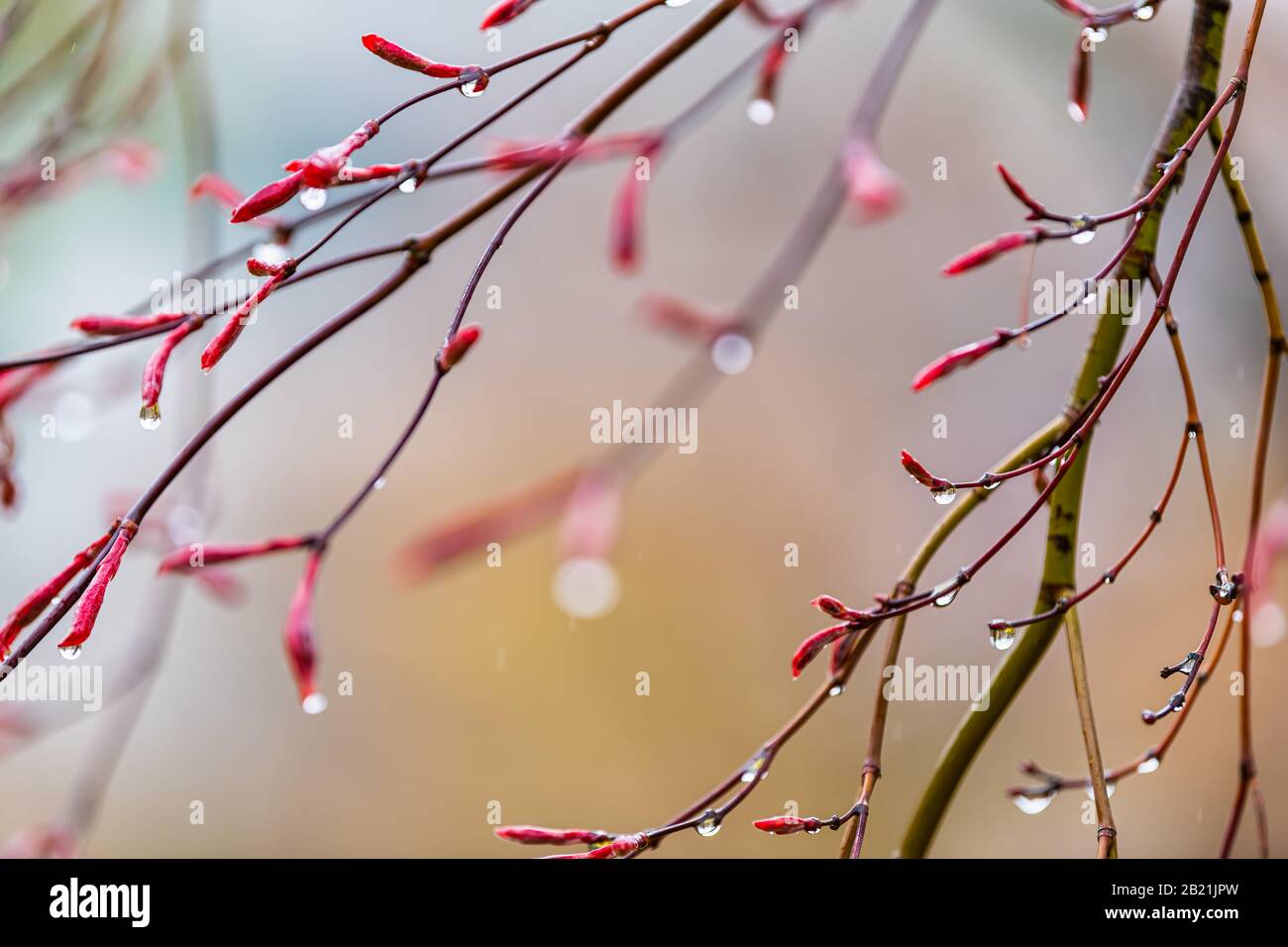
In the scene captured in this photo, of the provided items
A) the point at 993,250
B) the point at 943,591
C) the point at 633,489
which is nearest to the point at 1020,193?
the point at 993,250

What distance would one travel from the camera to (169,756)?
4.21 feet

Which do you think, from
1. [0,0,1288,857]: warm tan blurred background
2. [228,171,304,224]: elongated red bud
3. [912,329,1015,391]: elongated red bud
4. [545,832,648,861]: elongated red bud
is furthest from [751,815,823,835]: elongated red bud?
[0,0,1288,857]: warm tan blurred background

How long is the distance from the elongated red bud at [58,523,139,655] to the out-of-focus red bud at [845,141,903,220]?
0.24 meters

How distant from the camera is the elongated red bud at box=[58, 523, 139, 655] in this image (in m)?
0.28

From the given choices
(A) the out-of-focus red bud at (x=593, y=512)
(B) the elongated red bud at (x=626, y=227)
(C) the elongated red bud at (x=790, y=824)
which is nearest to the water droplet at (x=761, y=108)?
(B) the elongated red bud at (x=626, y=227)

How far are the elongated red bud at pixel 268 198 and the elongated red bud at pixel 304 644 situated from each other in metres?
0.11

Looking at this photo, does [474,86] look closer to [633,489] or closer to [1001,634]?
[1001,634]

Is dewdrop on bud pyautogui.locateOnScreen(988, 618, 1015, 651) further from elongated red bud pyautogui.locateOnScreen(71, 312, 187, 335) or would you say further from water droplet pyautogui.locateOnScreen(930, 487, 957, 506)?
elongated red bud pyautogui.locateOnScreen(71, 312, 187, 335)

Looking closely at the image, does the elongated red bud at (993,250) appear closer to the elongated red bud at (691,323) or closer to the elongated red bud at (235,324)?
the elongated red bud at (691,323)

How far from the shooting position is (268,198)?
0.93 feet

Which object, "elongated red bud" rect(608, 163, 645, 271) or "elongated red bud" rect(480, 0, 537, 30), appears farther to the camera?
"elongated red bud" rect(608, 163, 645, 271)

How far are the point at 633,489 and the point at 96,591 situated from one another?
103cm
